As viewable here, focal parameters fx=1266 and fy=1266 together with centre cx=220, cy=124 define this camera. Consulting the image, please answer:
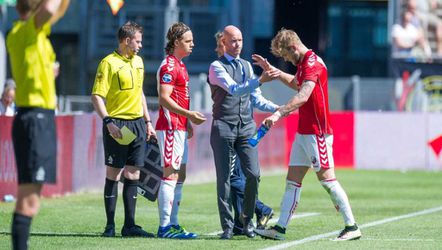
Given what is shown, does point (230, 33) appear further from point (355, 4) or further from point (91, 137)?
point (355, 4)

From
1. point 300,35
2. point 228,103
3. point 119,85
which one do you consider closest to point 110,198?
point 119,85

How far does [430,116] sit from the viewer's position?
26375mm

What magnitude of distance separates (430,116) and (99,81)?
15442 millimetres

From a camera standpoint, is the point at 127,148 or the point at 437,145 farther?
the point at 437,145

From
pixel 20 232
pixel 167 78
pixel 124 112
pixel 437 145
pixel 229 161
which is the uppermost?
pixel 167 78

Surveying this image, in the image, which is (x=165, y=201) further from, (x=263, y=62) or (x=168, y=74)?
(x=263, y=62)

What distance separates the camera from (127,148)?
→ 12.1m

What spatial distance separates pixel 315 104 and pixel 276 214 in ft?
12.3

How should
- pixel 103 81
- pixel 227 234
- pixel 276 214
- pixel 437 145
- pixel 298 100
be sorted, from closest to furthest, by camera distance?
pixel 298 100 → pixel 227 234 → pixel 103 81 → pixel 276 214 → pixel 437 145

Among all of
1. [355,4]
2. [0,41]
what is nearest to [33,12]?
[0,41]

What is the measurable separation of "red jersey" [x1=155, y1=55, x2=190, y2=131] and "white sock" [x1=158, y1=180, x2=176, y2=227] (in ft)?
1.75

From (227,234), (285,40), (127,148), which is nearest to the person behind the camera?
(285,40)

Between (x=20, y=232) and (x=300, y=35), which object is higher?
(x=300, y=35)

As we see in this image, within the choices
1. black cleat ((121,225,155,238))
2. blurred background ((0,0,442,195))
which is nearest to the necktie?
black cleat ((121,225,155,238))
